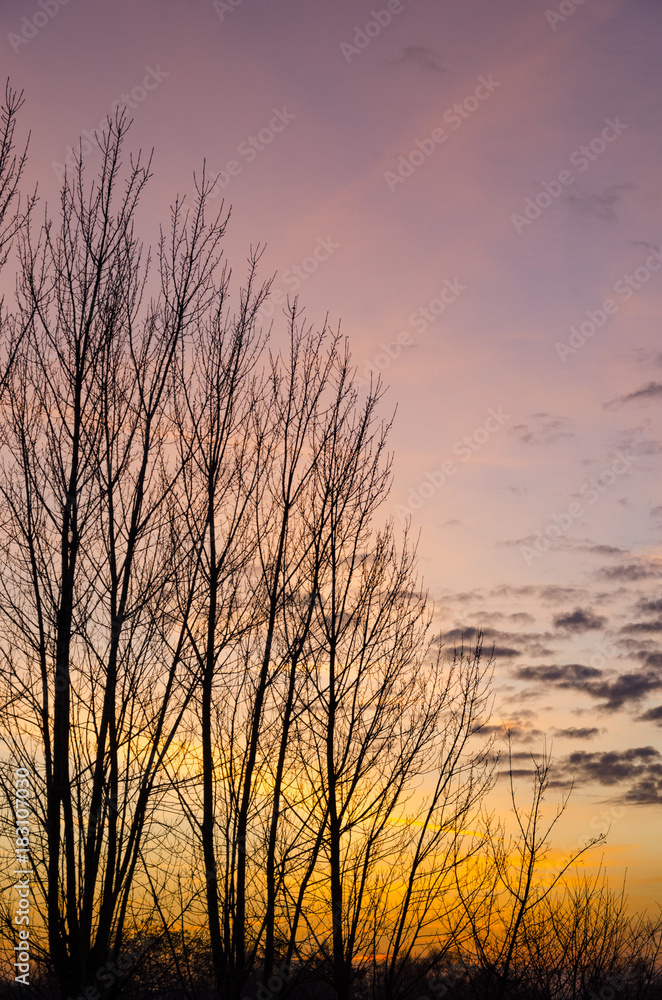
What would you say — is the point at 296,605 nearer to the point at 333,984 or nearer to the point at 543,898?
the point at 333,984

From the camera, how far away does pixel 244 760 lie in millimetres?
9367

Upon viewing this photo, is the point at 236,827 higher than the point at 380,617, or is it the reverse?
the point at 380,617

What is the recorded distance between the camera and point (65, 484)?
26.0 feet

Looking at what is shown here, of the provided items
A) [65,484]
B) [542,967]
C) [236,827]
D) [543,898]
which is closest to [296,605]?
[236,827]

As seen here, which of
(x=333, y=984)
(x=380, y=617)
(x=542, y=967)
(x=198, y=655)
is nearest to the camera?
(x=198, y=655)

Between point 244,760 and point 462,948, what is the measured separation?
26.6 feet

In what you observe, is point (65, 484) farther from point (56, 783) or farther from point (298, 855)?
point (298, 855)

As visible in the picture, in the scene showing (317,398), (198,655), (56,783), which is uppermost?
(317,398)

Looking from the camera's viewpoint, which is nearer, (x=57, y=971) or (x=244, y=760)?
(x=57, y=971)

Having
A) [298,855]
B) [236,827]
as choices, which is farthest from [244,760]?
[298,855]

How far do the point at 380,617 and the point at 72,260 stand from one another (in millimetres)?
5689

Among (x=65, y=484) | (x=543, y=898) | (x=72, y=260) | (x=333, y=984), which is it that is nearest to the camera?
(x=65, y=484)

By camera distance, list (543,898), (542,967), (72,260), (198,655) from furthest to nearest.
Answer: (542,967), (543,898), (198,655), (72,260)

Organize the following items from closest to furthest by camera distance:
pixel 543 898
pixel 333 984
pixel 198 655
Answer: pixel 198 655 < pixel 333 984 < pixel 543 898
